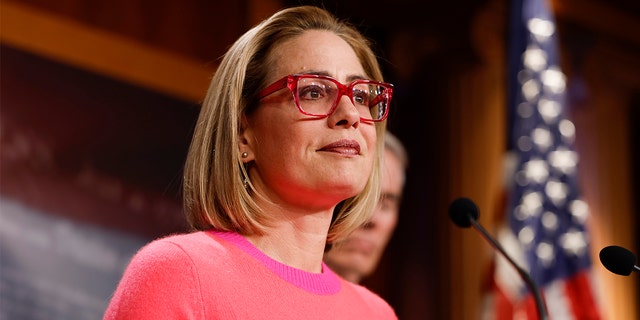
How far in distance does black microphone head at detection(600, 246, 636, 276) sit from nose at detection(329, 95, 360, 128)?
1.67ft

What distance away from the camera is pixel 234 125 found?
1.58m

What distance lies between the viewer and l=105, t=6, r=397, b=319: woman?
1498mm

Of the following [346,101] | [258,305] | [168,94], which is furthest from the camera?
[168,94]

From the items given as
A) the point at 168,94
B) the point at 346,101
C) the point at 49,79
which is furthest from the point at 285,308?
the point at 168,94

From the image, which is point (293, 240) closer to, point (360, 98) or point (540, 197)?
point (360, 98)

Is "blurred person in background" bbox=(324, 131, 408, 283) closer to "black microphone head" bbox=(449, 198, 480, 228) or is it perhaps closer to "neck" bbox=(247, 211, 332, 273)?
"black microphone head" bbox=(449, 198, 480, 228)

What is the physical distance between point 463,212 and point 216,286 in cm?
64

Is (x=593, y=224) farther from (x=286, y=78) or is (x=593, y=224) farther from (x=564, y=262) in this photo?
(x=286, y=78)

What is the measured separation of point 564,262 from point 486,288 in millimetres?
369

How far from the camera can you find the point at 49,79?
391cm

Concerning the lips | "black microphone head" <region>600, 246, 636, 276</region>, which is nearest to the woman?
the lips

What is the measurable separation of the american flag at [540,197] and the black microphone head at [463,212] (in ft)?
7.11

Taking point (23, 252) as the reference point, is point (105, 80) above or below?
above

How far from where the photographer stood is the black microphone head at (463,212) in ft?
6.09
